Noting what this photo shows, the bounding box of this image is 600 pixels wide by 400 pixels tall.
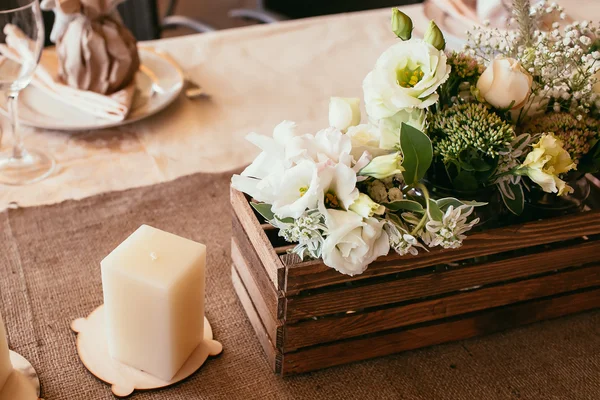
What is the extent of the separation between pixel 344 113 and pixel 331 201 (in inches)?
5.0

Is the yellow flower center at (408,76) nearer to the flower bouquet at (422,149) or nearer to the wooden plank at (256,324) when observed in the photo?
the flower bouquet at (422,149)

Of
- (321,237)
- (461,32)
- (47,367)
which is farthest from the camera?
(461,32)

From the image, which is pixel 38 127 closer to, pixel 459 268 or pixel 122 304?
pixel 122 304

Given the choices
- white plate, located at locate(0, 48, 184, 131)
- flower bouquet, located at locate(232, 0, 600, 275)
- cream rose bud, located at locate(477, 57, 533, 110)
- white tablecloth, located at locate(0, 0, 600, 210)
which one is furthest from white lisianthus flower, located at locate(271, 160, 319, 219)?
white plate, located at locate(0, 48, 184, 131)

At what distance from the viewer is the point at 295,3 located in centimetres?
203

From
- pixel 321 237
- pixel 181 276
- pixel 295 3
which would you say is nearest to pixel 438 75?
pixel 321 237

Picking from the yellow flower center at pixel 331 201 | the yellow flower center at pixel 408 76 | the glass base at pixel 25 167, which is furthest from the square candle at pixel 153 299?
the glass base at pixel 25 167

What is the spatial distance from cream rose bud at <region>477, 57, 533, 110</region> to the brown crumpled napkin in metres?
0.66

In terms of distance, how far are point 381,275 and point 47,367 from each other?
1.24 ft

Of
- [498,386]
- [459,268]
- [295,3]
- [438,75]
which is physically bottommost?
[295,3]

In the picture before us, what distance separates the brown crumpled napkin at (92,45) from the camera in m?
1.06

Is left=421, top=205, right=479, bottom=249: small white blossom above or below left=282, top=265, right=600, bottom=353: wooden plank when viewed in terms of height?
above

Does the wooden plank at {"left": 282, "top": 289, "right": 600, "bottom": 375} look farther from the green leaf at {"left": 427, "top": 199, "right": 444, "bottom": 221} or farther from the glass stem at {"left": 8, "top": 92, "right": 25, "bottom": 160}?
the glass stem at {"left": 8, "top": 92, "right": 25, "bottom": 160}

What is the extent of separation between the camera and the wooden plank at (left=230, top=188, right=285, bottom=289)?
2.11 ft
